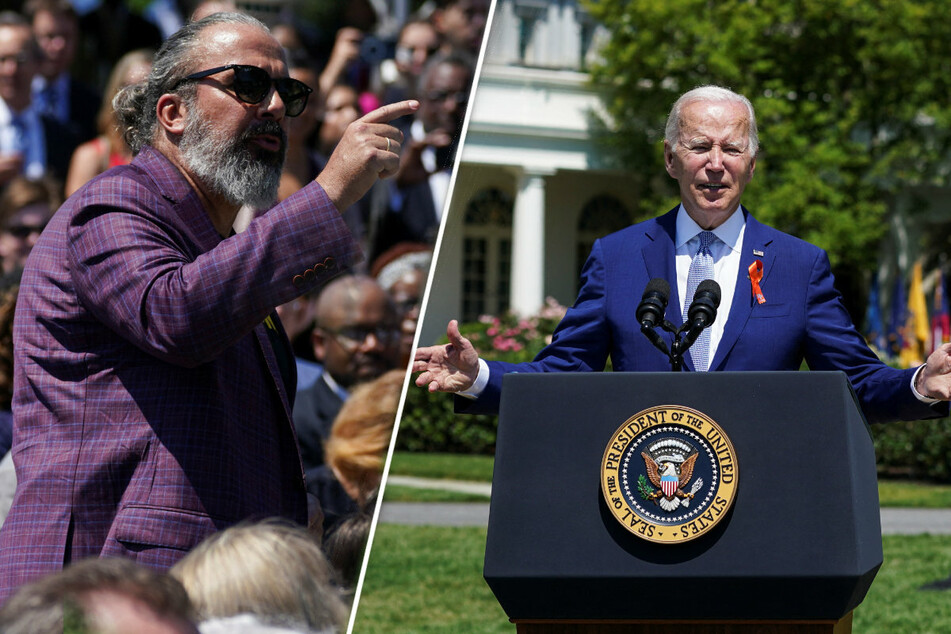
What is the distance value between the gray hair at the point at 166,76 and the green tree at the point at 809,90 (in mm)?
16614

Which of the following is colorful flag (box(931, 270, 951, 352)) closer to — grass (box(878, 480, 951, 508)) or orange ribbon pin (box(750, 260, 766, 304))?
grass (box(878, 480, 951, 508))

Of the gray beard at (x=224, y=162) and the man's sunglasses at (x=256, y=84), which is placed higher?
the man's sunglasses at (x=256, y=84)

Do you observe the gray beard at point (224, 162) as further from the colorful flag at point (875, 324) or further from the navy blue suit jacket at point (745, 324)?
the colorful flag at point (875, 324)

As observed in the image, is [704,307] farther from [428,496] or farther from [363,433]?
[428,496]

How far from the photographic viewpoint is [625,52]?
2092 centimetres

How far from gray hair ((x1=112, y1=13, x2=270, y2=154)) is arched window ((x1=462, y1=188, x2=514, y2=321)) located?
1427 centimetres

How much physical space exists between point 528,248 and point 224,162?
17784 mm

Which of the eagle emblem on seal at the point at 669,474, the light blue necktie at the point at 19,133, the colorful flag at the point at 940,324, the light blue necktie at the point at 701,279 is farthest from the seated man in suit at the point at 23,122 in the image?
the colorful flag at the point at 940,324

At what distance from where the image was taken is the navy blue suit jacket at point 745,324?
3.03 metres

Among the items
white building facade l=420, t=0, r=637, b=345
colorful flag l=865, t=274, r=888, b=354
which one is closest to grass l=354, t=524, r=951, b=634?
white building facade l=420, t=0, r=637, b=345

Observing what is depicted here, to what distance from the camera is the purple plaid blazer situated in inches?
92.2

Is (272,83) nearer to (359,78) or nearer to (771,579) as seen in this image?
(771,579)

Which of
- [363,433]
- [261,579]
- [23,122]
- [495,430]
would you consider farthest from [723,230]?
[495,430]

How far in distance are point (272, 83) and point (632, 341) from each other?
3.41 feet
